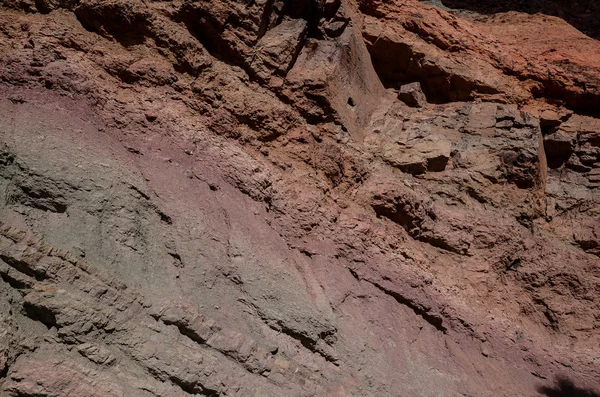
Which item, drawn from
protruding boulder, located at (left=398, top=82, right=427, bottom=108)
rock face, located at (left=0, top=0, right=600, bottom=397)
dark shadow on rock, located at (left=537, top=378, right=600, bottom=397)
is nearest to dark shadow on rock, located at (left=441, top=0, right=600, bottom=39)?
rock face, located at (left=0, top=0, right=600, bottom=397)

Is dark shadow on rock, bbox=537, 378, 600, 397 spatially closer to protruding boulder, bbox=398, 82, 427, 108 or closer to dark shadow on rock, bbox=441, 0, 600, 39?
protruding boulder, bbox=398, 82, 427, 108

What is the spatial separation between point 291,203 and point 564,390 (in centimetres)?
400

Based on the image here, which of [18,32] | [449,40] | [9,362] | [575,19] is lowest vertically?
[9,362]

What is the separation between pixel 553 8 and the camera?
34.2ft

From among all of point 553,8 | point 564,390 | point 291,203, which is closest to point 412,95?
point 291,203

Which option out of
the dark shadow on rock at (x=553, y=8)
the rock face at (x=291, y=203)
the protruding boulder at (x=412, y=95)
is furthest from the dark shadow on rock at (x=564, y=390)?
the dark shadow on rock at (x=553, y=8)

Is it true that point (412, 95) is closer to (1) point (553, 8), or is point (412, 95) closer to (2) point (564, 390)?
(2) point (564, 390)

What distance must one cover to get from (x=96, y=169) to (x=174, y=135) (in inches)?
39.1

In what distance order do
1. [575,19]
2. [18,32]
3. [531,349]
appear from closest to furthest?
[18,32]
[531,349]
[575,19]

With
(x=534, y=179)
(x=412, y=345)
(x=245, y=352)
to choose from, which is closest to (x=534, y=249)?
(x=534, y=179)

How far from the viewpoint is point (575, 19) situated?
1050cm

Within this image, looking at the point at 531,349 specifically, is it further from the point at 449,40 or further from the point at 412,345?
the point at 449,40

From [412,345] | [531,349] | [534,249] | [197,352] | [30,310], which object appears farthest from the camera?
[534,249]

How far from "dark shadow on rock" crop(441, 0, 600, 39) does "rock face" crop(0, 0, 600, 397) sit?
1.95 m
